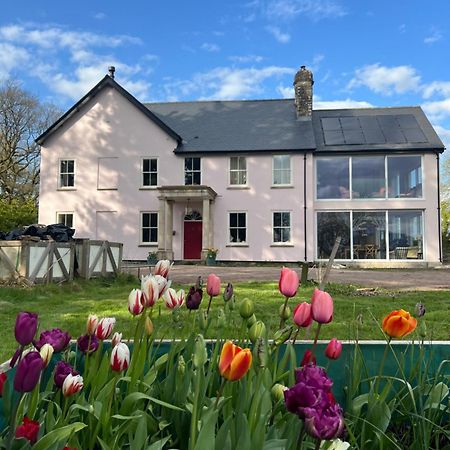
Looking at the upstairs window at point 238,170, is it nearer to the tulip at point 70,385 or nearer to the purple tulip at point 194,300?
the purple tulip at point 194,300

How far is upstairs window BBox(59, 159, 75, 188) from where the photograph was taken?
22.3 metres

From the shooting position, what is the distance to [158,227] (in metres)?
20.4

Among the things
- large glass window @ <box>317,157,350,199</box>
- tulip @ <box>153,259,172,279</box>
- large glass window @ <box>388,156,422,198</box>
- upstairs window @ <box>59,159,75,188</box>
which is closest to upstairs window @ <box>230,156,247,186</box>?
large glass window @ <box>317,157,350,199</box>

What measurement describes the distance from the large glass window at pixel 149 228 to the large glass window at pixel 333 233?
7.75 metres

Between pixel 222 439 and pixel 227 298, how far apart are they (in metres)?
0.72

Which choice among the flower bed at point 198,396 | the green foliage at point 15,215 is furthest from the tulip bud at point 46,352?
the green foliage at point 15,215

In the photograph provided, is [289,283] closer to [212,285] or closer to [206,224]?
[212,285]

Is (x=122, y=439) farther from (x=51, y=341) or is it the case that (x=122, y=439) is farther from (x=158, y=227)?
(x=158, y=227)

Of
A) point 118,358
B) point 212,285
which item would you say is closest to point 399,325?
point 212,285

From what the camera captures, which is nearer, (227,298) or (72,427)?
(72,427)

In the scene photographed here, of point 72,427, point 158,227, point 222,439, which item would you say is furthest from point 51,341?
point 158,227

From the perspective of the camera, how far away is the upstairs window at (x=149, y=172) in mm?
21656

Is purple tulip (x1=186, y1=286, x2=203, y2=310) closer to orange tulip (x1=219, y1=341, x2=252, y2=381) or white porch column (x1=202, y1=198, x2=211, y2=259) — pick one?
orange tulip (x1=219, y1=341, x2=252, y2=381)

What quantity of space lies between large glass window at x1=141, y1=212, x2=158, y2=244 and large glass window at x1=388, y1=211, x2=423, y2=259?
1101 cm
